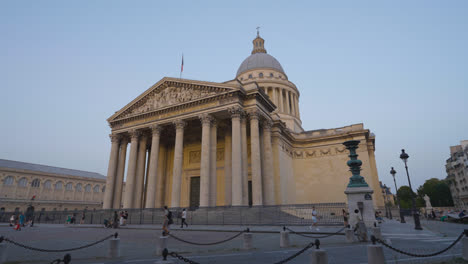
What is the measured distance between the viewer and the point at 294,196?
34.2 metres

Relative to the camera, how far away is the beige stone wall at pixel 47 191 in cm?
5312

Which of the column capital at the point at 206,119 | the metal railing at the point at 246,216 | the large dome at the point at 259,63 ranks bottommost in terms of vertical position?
the metal railing at the point at 246,216

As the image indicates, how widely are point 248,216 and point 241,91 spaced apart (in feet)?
36.7

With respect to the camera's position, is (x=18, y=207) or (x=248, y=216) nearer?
(x=248, y=216)

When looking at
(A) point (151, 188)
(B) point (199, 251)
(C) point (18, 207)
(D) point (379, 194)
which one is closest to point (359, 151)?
(D) point (379, 194)

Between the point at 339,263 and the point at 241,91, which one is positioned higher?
the point at 241,91

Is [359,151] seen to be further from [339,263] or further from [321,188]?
[339,263]

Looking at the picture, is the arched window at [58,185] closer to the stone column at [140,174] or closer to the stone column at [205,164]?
the stone column at [140,174]

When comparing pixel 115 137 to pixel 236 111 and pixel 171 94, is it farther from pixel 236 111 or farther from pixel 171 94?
pixel 236 111

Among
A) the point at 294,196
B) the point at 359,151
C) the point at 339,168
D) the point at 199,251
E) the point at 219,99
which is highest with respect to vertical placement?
the point at 219,99

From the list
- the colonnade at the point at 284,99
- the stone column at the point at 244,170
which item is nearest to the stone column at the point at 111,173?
the stone column at the point at 244,170

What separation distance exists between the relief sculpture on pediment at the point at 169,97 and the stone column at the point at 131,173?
3.02m

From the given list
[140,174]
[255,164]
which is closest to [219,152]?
[255,164]

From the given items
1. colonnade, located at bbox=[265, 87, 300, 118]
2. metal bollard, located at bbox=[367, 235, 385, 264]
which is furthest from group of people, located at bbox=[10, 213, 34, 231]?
colonnade, located at bbox=[265, 87, 300, 118]
